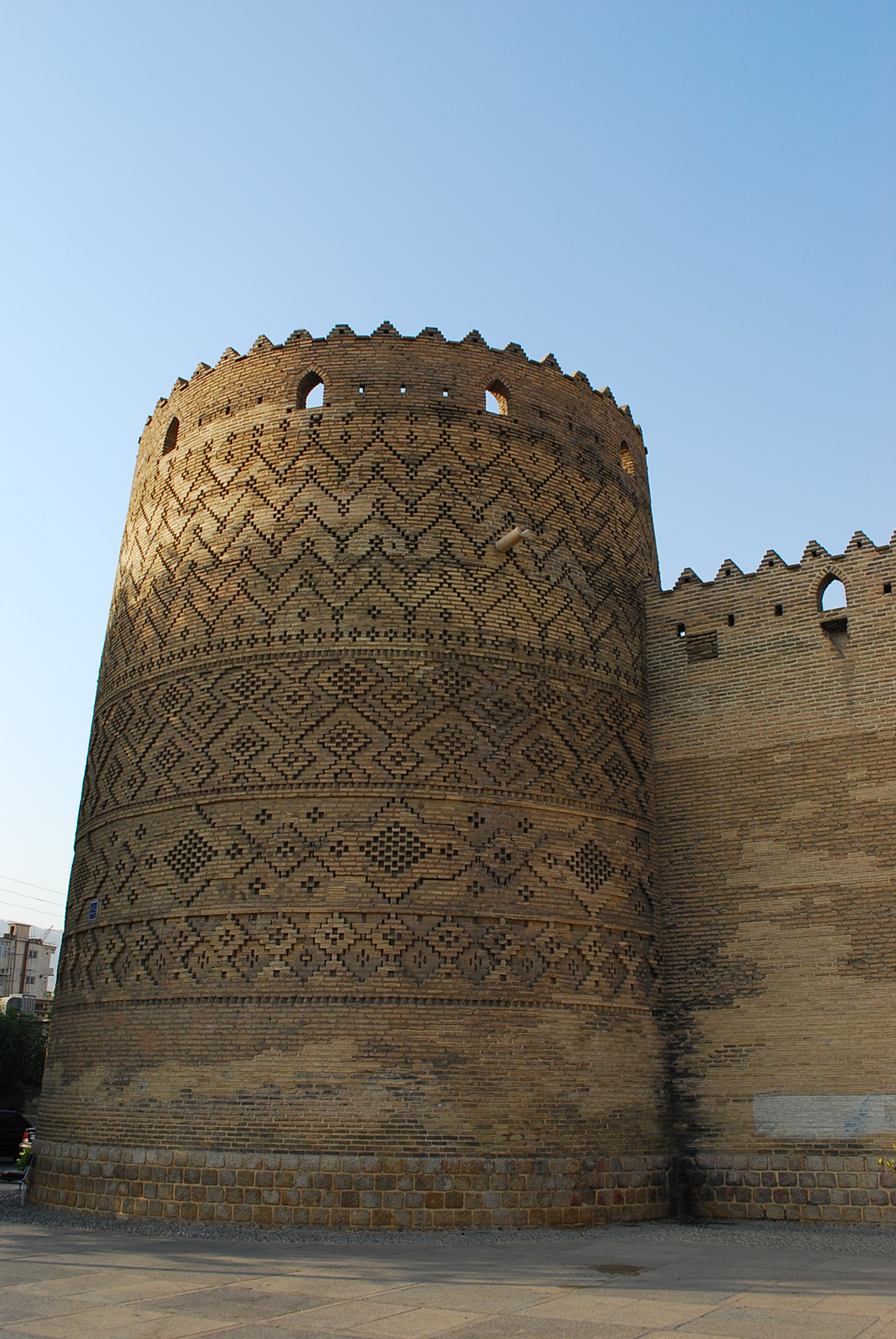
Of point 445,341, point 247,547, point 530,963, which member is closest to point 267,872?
point 530,963

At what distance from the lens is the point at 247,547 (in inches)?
399

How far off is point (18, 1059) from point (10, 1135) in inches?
308

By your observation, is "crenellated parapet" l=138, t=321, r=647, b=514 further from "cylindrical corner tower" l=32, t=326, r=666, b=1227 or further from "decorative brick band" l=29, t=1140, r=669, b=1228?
"decorative brick band" l=29, t=1140, r=669, b=1228

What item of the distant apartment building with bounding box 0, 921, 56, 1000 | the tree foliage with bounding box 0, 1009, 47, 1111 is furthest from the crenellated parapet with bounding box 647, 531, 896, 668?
the distant apartment building with bounding box 0, 921, 56, 1000

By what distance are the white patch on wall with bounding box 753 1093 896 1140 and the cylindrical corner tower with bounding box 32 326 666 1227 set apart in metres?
0.96

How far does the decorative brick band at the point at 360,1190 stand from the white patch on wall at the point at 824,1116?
4.47 feet

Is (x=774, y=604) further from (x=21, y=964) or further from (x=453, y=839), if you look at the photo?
(x=21, y=964)

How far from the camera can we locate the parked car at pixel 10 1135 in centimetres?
1736

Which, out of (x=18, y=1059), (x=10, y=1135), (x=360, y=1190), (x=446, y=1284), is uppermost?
(x=18, y=1059)

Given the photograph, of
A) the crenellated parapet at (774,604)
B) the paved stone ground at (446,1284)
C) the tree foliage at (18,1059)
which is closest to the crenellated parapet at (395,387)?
the crenellated parapet at (774,604)

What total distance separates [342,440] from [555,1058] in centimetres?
595

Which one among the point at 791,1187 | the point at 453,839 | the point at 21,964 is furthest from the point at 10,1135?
the point at 21,964

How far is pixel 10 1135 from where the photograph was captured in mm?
17484

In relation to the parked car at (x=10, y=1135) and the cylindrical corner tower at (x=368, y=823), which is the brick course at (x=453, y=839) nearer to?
the cylindrical corner tower at (x=368, y=823)
